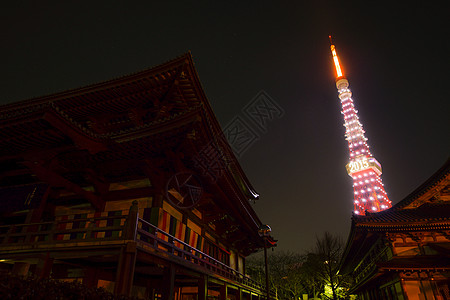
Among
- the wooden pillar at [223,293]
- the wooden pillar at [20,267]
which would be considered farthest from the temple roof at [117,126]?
the wooden pillar at [223,293]

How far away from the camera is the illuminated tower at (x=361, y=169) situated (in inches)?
2473

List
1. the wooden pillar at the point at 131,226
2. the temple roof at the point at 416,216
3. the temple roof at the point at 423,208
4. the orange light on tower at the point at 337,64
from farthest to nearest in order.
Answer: the orange light on tower at the point at 337,64
the temple roof at the point at 423,208
the temple roof at the point at 416,216
the wooden pillar at the point at 131,226

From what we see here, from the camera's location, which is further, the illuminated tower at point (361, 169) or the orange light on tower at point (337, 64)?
the orange light on tower at point (337, 64)

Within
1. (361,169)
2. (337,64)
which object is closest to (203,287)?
(361,169)

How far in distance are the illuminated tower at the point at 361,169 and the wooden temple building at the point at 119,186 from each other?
58.0 metres

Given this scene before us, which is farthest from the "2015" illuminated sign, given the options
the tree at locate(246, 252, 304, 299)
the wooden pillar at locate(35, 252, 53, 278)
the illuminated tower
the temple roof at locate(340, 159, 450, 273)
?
the wooden pillar at locate(35, 252, 53, 278)

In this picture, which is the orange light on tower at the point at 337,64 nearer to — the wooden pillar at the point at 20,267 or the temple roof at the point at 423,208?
the temple roof at the point at 423,208

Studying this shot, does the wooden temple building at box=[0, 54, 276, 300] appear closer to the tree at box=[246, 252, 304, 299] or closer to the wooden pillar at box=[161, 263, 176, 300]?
the wooden pillar at box=[161, 263, 176, 300]

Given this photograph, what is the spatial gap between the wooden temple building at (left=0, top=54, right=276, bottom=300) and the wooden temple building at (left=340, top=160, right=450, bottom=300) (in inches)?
330

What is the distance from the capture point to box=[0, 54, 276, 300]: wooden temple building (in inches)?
334

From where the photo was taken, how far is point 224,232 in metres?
19.0

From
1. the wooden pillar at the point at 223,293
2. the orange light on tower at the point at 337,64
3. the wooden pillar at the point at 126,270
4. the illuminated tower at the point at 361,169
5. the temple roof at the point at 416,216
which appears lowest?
the wooden pillar at the point at 223,293

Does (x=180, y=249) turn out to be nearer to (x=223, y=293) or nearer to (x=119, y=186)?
(x=119, y=186)

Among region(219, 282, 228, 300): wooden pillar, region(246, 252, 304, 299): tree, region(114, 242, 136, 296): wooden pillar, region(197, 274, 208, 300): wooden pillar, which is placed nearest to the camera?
region(114, 242, 136, 296): wooden pillar
